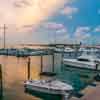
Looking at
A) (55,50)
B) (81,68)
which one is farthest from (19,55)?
(81,68)

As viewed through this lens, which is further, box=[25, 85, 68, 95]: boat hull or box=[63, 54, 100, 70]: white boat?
box=[63, 54, 100, 70]: white boat

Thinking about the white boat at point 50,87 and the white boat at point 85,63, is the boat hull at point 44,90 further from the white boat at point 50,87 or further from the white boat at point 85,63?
the white boat at point 85,63

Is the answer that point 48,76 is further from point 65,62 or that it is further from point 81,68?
point 65,62

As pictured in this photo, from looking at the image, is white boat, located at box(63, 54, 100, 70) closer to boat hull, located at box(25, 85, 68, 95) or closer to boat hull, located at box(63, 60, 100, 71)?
boat hull, located at box(63, 60, 100, 71)

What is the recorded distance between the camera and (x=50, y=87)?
12117 mm

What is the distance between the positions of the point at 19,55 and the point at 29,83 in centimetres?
2640

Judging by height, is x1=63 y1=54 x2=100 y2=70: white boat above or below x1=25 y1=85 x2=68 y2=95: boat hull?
above

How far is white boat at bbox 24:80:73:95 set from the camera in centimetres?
1155

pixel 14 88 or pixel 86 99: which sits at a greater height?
pixel 86 99

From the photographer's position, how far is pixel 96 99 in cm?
672

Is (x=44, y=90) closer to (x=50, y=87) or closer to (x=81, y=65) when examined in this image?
(x=50, y=87)

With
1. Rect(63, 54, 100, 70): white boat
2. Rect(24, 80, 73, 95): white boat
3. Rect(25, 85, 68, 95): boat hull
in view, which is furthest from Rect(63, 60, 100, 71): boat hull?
Rect(25, 85, 68, 95): boat hull

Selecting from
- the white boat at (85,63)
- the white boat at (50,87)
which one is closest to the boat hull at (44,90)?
the white boat at (50,87)

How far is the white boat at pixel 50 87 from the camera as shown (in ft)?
37.9
